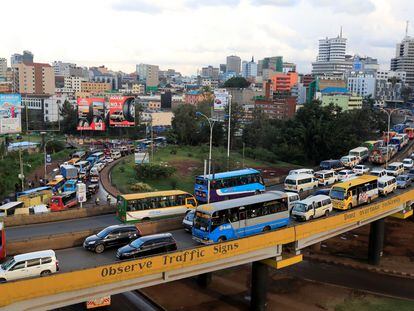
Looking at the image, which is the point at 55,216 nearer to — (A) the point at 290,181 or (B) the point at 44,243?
(B) the point at 44,243

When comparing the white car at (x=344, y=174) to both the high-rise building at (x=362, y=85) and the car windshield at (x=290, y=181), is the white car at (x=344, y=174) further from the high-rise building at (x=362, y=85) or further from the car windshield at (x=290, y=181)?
the high-rise building at (x=362, y=85)

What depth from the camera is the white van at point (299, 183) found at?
38906 mm

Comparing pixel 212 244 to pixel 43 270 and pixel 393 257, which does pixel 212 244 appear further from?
pixel 393 257

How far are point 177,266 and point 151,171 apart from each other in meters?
33.1

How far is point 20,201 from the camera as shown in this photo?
3900cm

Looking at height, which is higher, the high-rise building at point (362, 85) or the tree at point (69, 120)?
the high-rise building at point (362, 85)

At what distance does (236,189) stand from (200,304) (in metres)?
10.0

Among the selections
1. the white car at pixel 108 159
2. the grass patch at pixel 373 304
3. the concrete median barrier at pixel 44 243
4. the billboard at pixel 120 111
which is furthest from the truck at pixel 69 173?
the grass patch at pixel 373 304

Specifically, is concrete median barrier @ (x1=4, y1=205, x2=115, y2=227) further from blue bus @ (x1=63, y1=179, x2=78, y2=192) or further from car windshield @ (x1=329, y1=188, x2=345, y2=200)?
blue bus @ (x1=63, y1=179, x2=78, y2=192)

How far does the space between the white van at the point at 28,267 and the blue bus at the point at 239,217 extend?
299 inches

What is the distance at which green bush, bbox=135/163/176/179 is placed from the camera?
52.6 meters

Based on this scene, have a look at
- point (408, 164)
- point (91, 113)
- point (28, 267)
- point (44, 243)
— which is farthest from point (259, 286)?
point (91, 113)

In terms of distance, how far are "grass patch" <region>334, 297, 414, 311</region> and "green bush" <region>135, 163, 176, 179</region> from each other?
92.4 ft

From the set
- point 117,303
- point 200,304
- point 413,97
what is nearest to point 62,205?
point 117,303
